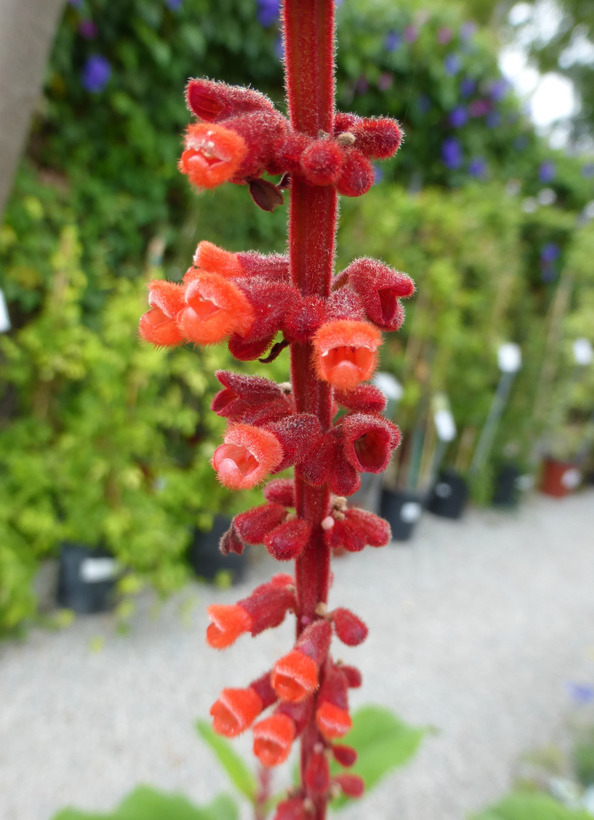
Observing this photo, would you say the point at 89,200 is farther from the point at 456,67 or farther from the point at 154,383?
the point at 456,67

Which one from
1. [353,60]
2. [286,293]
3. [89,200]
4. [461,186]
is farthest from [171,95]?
[286,293]

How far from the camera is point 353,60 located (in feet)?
11.3

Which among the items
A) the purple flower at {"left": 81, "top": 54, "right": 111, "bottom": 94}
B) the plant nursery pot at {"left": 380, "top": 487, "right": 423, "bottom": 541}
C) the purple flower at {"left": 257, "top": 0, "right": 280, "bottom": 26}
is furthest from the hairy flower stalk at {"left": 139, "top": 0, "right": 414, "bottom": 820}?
the plant nursery pot at {"left": 380, "top": 487, "right": 423, "bottom": 541}

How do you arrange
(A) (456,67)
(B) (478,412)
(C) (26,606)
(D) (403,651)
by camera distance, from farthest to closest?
(B) (478,412) → (A) (456,67) → (D) (403,651) → (C) (26,606)

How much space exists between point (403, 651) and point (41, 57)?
2925 mm

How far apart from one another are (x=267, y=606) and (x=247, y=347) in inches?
13.6

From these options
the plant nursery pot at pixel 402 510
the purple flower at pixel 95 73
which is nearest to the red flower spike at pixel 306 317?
the purple flower at pixel 95 73

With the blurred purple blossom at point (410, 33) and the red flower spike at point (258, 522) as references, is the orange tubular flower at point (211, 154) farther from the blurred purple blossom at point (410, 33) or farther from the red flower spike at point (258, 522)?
the blurred purple blossom at point (410, 33)

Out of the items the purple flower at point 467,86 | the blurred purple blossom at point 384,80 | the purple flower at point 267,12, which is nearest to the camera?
the purple flower at point 267,12

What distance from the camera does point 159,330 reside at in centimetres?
58

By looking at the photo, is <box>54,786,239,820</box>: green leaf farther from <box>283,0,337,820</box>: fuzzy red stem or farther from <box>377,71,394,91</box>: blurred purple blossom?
<box>377,71,394,91</box>: blurred purple blossom

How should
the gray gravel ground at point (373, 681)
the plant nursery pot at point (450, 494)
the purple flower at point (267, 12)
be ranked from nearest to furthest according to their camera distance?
the gray gravel ground at point (373, 681) → the purple flower at point (267, 12) → the plant nursery pot at point (450, 494)

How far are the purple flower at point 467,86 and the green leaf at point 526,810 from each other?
4.57 metres

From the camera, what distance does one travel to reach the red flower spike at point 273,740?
0.64m
